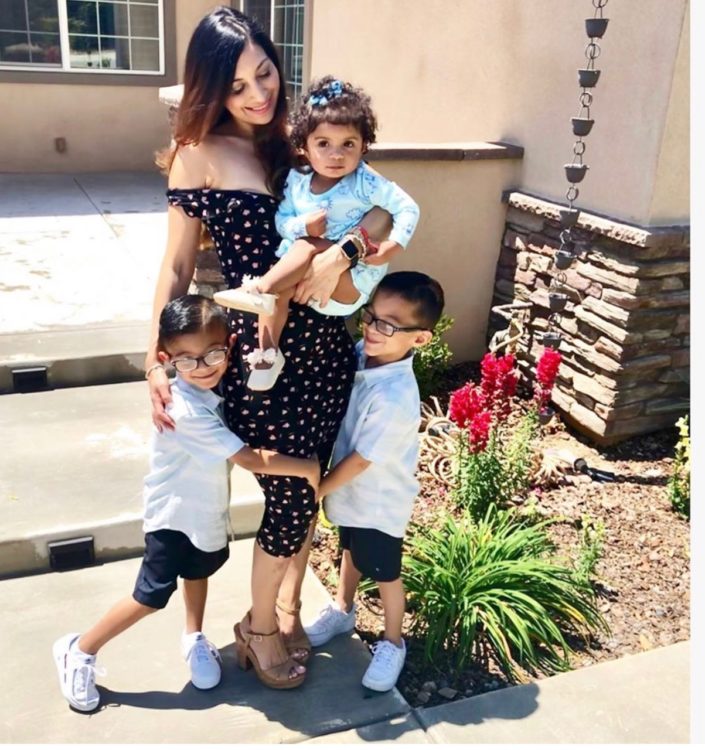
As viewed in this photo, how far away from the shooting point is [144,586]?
82.0 inches

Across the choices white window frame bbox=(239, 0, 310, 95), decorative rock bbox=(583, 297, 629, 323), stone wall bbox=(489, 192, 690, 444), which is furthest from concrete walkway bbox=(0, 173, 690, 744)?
white window frame bbox=(239, 0, 310, 95)

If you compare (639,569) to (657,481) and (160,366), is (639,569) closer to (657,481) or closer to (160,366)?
(657,481)

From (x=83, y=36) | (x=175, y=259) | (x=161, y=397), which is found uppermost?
(x=83, y=36)

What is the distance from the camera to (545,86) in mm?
4055

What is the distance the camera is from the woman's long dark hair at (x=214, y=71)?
1.87 m

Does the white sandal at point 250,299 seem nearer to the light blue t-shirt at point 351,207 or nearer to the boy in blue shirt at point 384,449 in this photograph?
the light blue t-shirt at point 351,207

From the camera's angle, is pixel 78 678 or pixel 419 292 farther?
pixel 78 678

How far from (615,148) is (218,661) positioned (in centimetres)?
289

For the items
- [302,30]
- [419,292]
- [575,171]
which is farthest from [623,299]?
[302,30]

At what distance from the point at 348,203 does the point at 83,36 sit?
272 inches

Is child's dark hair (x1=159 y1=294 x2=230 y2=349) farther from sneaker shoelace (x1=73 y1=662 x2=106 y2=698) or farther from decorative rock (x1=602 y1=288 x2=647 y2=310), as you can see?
decorative rock (x1=602 y1=288 x2=647 y2=310)

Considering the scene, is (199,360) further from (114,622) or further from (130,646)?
(130,646)
